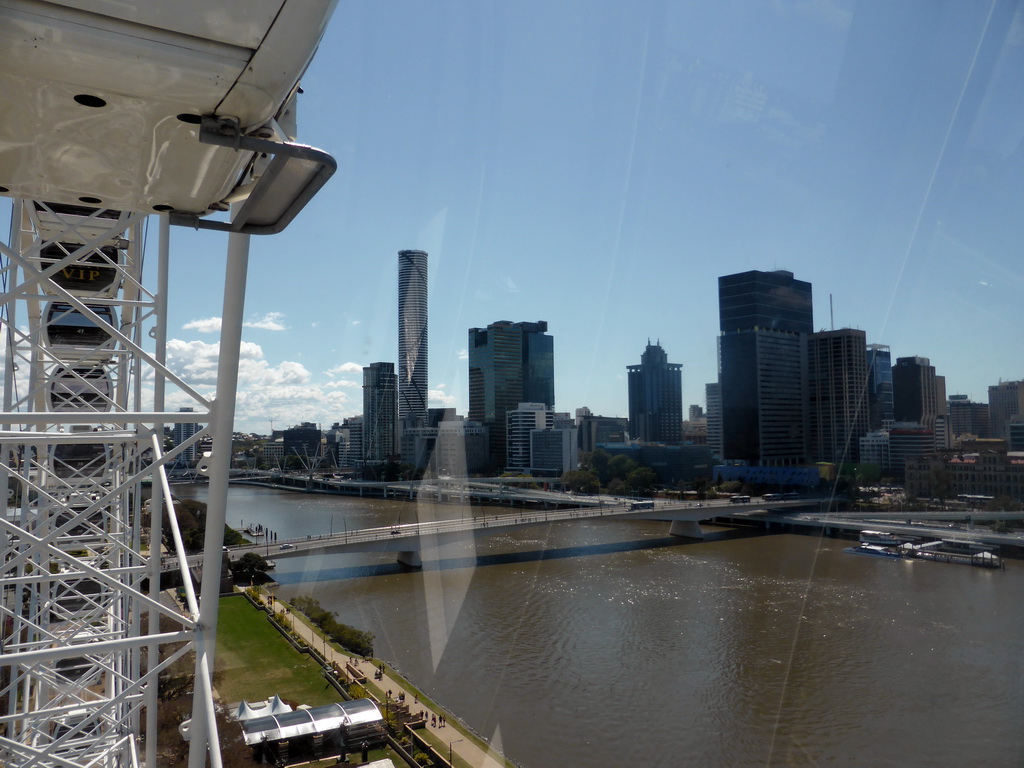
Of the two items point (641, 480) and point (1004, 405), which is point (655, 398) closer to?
point (641, 480)

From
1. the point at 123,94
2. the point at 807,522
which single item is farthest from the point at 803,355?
the point at 123,94

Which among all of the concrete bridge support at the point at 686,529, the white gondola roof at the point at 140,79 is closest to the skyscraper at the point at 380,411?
the concrete bridge support at the point at 686,529

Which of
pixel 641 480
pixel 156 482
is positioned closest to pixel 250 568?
pixel 156 482

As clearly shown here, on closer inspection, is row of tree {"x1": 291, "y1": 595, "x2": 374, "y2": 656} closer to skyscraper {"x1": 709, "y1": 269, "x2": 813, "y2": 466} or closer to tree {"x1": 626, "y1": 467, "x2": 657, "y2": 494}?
tree {"x1": 626, "y1": 467, "x2": 657, "y2": 494}

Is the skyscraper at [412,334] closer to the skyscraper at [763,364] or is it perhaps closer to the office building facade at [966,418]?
the skyscraper at [763,364]

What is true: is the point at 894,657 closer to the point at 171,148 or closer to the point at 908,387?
the point at 171,148

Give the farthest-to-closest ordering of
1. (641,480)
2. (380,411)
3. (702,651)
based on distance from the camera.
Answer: (380,411) → (641,480) → (702,651)
